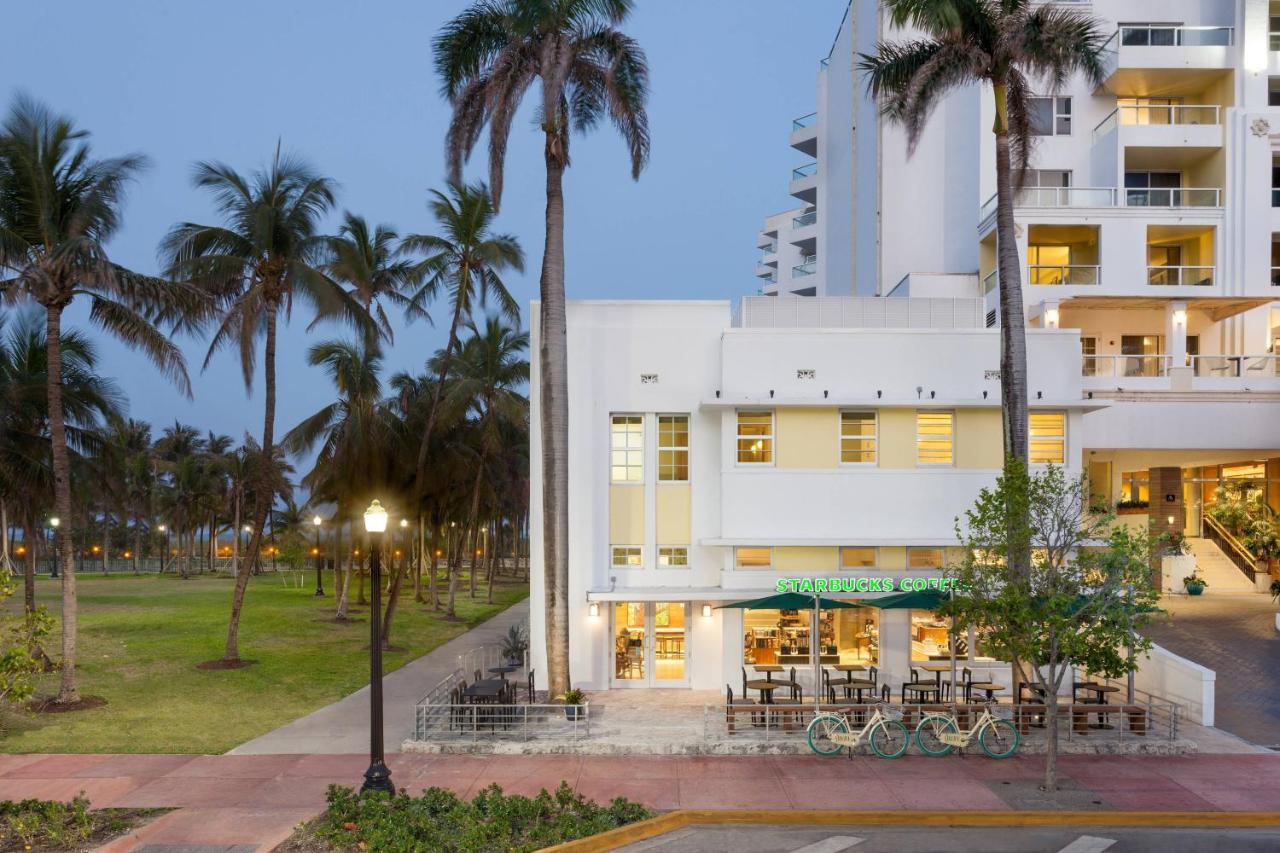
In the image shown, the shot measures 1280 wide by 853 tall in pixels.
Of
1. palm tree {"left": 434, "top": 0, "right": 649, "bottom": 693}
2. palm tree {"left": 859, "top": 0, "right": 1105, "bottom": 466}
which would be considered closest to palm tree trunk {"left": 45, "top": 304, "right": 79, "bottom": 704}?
palm tree {"left": 434, "top": 0, "right": 649, "bottom": 693}

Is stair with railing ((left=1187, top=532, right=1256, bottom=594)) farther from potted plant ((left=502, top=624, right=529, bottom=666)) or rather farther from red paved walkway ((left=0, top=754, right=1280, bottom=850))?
potted plant ((left=502, top=624, right=529, bottom=666))

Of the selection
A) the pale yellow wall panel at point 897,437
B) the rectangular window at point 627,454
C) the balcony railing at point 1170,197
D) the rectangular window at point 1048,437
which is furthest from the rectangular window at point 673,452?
the balcony railing at point 1170,197

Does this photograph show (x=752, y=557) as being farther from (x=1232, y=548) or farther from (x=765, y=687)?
(x=1232, y=548)

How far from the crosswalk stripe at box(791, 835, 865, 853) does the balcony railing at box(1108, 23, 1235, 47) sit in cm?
3625

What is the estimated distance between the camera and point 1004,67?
19.4 m

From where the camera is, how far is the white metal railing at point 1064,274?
34.6m

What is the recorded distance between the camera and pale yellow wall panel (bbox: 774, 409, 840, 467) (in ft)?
70.6

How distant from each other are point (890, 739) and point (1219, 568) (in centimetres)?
2399

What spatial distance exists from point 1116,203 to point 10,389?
125ft

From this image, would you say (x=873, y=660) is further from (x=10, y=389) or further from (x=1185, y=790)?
(x=10, y=389)

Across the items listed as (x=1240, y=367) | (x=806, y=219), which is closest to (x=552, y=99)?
(x=1240, y=367)

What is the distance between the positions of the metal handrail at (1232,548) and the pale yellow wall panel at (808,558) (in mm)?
21250

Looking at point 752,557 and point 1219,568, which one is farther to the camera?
point 1219,568

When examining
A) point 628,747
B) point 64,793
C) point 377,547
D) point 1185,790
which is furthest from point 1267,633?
point 64,793
